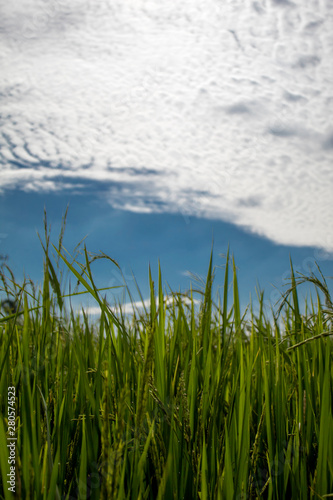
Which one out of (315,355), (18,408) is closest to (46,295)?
(18,408)

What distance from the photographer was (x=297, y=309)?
192 centimetres

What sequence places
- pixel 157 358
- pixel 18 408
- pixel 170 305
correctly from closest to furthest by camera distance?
pixel 157 358, pixel 18 408, pixel 170 305

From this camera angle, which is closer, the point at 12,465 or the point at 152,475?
the point at 12,465

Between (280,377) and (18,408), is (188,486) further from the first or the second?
(18,408)

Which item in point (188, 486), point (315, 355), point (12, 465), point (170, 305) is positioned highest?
point (170, 305)

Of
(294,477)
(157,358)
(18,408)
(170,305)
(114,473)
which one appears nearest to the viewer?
(114,473)

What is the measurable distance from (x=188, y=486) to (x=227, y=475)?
0.23 metres

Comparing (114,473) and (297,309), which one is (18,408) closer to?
(114,473)

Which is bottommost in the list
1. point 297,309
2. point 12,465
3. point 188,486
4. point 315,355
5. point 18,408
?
point 188,486

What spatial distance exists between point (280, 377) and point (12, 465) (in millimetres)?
1016

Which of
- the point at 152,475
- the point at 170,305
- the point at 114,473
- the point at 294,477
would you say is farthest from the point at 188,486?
the point at 170,305

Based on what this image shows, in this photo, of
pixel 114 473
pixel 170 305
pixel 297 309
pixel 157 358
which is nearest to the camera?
pixel 114 473

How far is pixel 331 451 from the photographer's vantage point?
1.36 meters

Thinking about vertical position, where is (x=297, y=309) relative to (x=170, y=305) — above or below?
below
